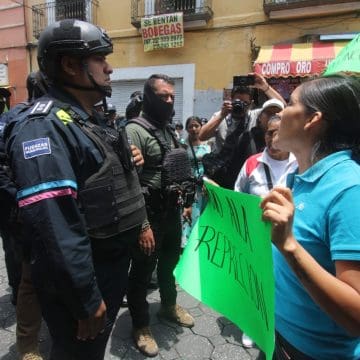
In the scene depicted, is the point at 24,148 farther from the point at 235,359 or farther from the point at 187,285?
the point at 235,359

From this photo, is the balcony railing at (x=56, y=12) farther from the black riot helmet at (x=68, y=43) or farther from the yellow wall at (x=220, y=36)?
the black riot helmet at (x=68, y=43)

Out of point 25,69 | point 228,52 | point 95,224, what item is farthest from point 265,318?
point 25,69

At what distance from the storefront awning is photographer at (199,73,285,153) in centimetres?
570

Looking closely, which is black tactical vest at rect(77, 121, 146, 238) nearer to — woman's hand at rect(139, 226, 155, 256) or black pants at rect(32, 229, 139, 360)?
black pants at rect(32, 229, 139, 360)

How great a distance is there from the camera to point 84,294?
1.38m

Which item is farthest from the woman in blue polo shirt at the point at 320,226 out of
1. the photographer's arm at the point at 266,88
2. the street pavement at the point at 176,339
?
the photographer's arm at the point at 266,88

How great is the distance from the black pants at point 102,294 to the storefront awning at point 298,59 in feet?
25.4

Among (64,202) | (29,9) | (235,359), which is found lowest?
(235,359)

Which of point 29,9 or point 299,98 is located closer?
point 299,98

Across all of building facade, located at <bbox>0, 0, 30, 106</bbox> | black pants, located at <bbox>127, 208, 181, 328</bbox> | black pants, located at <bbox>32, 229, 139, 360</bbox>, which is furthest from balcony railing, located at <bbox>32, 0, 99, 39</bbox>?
black pants, located at <bbox>32, 229, 139, 360</bbox>

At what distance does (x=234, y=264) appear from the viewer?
1.38 m

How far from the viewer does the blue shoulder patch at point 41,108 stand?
1465mm

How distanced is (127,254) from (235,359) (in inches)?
51.1

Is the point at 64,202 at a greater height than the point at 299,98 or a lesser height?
lesser
